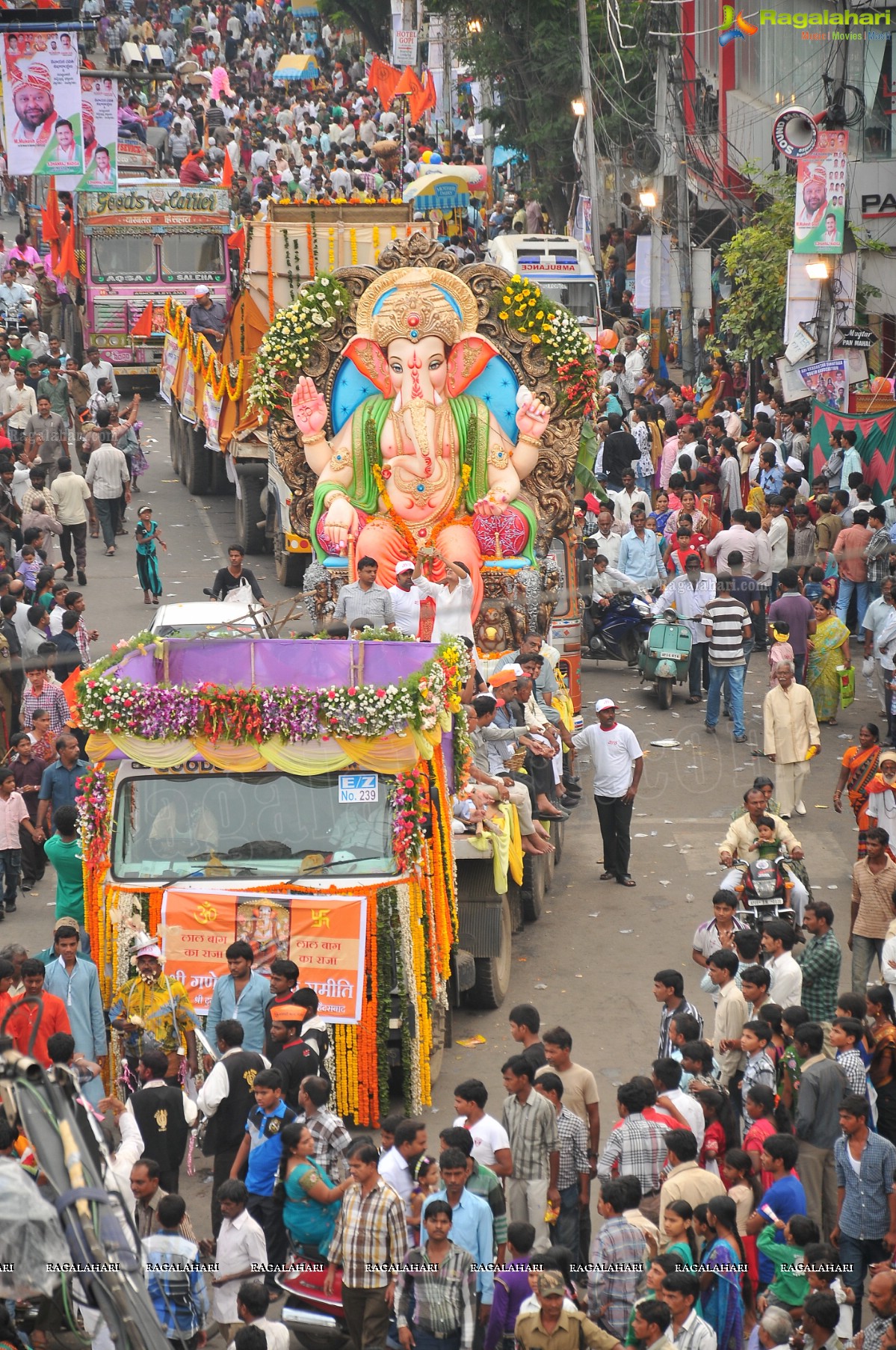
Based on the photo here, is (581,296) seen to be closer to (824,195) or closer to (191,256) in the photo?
(191,256)

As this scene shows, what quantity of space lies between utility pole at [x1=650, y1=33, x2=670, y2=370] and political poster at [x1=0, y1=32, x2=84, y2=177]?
929 cm

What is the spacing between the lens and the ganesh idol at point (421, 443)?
700 inches

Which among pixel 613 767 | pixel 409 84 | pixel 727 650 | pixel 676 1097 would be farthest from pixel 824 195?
pixel 409 84

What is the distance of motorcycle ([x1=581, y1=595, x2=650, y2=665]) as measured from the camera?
20.7m

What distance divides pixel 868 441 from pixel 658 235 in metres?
12.1

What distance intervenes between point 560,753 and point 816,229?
1079cm

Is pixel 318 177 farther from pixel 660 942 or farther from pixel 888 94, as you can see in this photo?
pixel 660 942

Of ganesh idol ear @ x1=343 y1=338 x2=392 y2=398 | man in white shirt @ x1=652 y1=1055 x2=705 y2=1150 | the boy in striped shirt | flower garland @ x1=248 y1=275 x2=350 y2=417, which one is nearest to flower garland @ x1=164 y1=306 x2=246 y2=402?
flower garland @ x1=248 y1=275 x2=350 y2=417

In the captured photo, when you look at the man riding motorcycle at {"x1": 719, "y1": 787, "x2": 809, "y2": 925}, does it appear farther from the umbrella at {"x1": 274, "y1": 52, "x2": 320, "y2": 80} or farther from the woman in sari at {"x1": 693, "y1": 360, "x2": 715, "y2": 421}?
the umbrella at {"x1": 274, "y1": 52, "x2": 320, "y2": 80}

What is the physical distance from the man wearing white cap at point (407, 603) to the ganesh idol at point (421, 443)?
982 mm

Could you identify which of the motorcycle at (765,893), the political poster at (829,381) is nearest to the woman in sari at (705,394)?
the political poster at (829,381)

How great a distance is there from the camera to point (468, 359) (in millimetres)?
17938

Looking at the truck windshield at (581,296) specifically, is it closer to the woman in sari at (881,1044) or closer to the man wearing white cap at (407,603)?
the man wearing white cap at (407,603)

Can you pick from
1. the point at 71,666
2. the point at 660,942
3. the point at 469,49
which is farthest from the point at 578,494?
the point at 469,49
